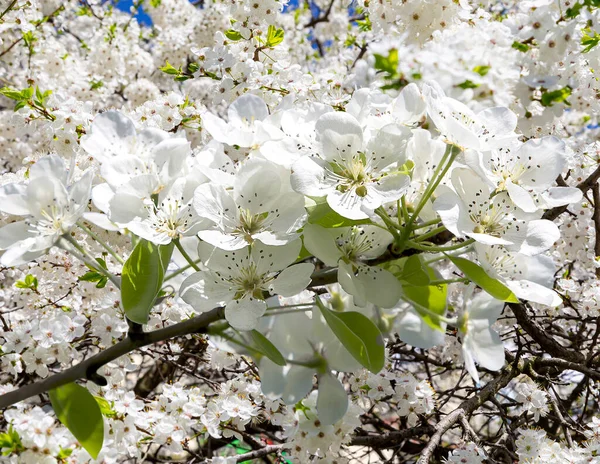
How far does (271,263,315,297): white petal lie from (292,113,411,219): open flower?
0.10 m

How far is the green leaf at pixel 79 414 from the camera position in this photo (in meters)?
0.98

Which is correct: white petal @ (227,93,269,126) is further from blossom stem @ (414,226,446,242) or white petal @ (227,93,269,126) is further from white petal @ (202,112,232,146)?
blossom stem @ (414,226,446,242)

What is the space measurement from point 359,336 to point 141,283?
345 mm

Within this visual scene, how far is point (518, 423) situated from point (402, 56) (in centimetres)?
193

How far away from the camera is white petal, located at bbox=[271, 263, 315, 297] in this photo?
81 centimetres

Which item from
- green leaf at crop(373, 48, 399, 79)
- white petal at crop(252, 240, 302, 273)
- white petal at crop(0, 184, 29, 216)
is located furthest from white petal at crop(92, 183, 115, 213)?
green leaf at crop(373, 48, 399, 79)

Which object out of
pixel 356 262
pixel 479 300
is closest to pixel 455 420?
pixel 479 300

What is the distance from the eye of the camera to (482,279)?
83 cm

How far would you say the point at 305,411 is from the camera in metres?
1.55

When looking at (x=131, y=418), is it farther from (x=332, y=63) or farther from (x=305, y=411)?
(x=332, y=63)

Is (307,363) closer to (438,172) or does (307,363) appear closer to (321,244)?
(321,244)

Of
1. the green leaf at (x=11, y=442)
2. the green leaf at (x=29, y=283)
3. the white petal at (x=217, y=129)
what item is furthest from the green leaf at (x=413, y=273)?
the green leaf at (x=29, y=283)

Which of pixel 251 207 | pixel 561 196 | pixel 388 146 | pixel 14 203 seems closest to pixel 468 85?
pixel 388 146

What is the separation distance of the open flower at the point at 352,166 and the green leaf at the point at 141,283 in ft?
0.86
